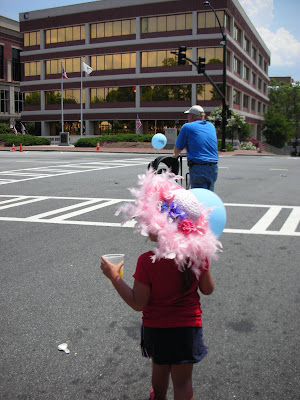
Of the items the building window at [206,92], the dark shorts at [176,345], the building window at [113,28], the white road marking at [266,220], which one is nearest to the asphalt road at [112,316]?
the white road marking at [266,220]

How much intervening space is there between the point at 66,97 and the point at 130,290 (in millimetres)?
64725

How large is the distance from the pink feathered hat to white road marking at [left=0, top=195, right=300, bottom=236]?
16.8 feet

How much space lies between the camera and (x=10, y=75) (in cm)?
7275

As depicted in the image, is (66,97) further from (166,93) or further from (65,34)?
(166,93)

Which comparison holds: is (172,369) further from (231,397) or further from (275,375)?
(275,375)

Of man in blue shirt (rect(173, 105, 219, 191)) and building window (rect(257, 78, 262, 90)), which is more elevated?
building window (rect(257, 78, 262, 90))

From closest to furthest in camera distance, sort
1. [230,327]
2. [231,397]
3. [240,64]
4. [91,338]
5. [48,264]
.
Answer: [231,397] → [91,338] → [230,327] → [48,264] → [240,64]

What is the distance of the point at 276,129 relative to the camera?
6688cm

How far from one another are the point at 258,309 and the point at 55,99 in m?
65.0

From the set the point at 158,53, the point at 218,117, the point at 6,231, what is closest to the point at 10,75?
the point at 158,53

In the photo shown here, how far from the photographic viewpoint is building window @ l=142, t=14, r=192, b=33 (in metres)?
55.4

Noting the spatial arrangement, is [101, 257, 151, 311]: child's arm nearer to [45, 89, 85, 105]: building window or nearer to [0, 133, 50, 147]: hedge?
[0, 133, 50, 147]: hedge

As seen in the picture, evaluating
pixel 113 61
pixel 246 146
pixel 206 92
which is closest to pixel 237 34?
pixel 206 92

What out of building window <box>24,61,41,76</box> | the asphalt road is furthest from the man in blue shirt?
building window <box>24,61,41,76</box>
